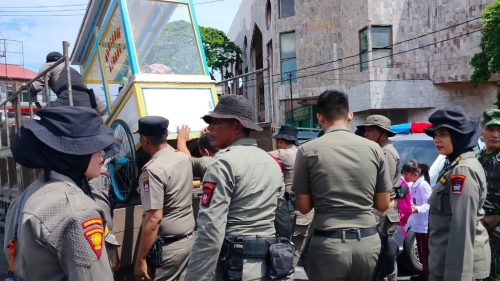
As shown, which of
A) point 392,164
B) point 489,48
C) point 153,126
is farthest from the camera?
point 489,48

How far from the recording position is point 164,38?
4449mm

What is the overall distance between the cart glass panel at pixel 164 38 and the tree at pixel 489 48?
12.8m

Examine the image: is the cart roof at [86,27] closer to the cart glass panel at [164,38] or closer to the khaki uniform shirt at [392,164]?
the cart glass panel at [164,38]

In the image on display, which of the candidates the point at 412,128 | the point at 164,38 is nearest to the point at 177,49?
the point at 164,38

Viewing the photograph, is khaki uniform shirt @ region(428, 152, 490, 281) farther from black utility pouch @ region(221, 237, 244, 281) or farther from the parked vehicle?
the parked vehicle

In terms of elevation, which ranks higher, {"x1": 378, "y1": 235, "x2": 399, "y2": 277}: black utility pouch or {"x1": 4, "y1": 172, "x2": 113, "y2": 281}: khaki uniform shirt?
{"x1": 4, "y1": 172, "x2": 113, "y2": 281}: khaki uniform shirt

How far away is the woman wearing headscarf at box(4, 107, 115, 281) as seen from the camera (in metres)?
1.55

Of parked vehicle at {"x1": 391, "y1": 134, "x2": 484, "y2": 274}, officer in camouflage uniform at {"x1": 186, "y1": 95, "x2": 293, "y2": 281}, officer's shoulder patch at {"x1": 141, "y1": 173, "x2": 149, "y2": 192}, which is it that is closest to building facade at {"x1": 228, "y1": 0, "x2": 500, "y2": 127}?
parked vehicle at {"x1": 391, "y1": 134, "x2": 484, "y2": 274}

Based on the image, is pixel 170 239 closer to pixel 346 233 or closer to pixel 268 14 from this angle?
pixel 346 233

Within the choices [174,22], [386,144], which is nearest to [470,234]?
[386,144]

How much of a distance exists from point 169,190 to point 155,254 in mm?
446

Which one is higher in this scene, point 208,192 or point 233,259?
point 208,192

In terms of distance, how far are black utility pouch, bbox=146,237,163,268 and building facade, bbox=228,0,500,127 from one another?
39.8 feet

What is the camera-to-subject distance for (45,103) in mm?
4363
